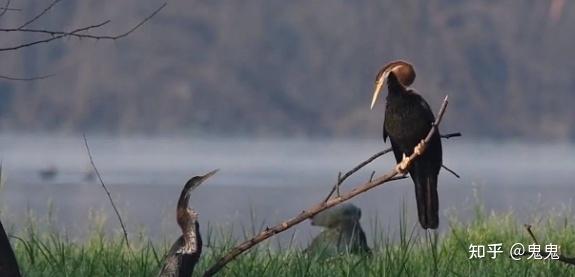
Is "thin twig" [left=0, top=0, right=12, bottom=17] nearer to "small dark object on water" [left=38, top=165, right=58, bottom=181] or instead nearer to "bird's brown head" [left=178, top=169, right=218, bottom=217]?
"bird's brown head" [left=178, top=169, right=218, bottom=217]

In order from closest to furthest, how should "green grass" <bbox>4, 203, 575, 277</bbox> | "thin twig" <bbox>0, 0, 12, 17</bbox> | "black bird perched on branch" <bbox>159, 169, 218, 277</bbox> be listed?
"black bird perched on branch" <bbox>159, 169, 218, 277</bbox>, "thin twig" <bbox>0, 0, 12, 17</bbox>, "green grass" <bbox>4, 203, 575, 277</bbox>

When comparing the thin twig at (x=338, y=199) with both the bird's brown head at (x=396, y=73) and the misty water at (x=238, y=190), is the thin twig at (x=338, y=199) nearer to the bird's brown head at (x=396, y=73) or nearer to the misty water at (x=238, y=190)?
the bird's brown head at (x=396, y=73)

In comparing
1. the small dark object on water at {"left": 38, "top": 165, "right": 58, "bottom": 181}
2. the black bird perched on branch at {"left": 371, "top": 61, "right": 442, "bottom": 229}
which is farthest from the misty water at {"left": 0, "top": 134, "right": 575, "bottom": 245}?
the black bird perched on branch at {"left": 371, "top": 61, "right": 442, "bottom": 229}

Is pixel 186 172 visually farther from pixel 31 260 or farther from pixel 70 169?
pixel 31 260

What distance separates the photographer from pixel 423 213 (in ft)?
20.0

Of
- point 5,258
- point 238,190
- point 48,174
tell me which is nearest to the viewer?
point 5,258

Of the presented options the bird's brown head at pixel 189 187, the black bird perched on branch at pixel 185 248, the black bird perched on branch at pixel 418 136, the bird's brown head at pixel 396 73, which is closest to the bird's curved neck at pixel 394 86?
the black bird perched on branch at pixel 418 136

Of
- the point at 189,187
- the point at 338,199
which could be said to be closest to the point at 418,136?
the point at 338,199

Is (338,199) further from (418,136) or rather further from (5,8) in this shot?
(5,8)

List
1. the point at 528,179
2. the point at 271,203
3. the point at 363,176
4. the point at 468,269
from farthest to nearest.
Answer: the point at 528,179
the point at 363,176
the point at 271,203
the point at 468,269

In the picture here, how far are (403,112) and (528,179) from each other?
254ft

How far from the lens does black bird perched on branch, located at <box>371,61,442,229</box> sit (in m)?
6.07

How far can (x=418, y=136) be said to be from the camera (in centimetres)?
616

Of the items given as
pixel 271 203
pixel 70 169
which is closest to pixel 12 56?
pixel 70 169
